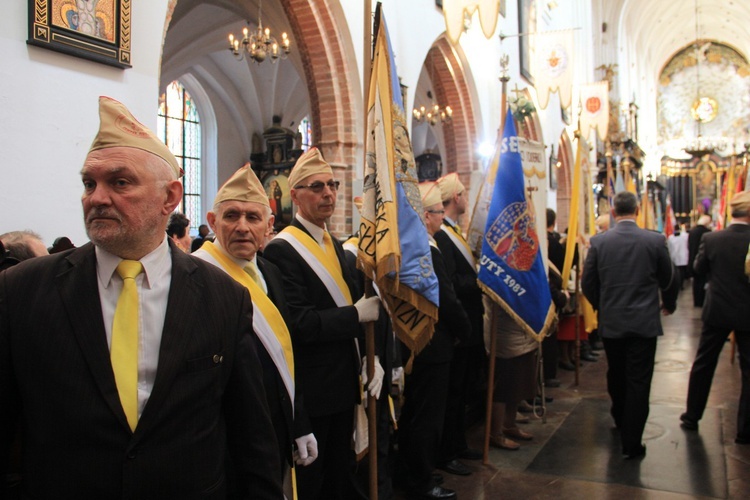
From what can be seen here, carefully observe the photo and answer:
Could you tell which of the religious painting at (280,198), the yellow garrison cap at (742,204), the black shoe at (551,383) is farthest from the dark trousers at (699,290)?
the religious painting at (280,198)

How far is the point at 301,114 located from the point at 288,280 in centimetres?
1530

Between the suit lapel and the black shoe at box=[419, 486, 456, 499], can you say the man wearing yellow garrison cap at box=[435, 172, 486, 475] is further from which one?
the suit lapel

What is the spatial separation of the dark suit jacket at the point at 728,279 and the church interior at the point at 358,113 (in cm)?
91

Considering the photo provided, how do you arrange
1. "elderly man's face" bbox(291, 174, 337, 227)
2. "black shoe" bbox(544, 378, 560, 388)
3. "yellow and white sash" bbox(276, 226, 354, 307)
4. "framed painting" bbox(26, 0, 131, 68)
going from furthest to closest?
"black shoe" bbox(544, 378, 560, 388) → "framed painting" bbox(26, 0, 131, 68) → "elderly man's face" bbox(291, 174, 337, 227) → "yellow and white sash" bbox(276, 226, 354, 307)

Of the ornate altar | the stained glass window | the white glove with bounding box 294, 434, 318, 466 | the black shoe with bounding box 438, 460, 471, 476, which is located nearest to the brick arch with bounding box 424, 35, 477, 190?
the ornate altar

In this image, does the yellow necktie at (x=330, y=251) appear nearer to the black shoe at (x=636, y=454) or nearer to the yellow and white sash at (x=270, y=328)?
the yellow and white sash at (x=270, y=328)

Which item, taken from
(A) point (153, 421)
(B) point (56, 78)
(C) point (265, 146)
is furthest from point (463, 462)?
(C) point (265, 146)

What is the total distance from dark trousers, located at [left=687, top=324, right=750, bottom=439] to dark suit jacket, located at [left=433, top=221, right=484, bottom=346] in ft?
5.51

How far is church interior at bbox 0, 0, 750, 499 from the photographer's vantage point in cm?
A: 421

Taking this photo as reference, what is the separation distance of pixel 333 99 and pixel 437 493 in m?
5.71

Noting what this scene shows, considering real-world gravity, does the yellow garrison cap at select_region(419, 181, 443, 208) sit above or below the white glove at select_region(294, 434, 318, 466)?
above

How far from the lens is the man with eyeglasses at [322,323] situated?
2.83m

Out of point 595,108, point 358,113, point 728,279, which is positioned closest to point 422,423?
point 728,279

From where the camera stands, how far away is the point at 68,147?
4.52m
